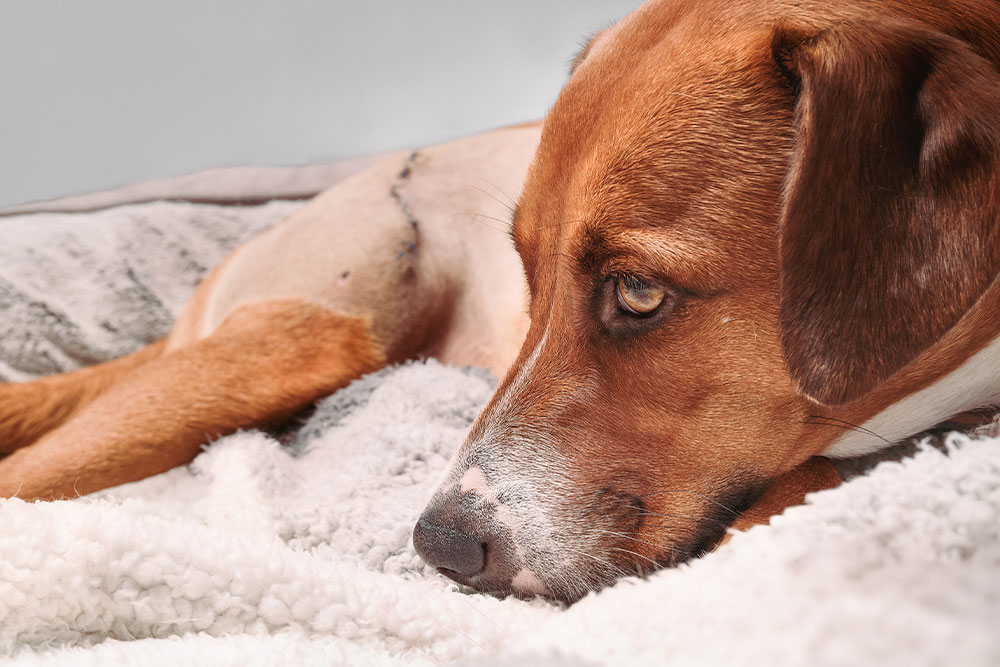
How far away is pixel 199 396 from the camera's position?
2.24m

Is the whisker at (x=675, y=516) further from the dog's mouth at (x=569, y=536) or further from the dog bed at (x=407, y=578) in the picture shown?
the dog bed at (x=407, y=578)

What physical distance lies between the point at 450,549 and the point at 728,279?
2.06 feet

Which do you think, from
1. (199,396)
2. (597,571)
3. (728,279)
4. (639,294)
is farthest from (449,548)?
(199,396)

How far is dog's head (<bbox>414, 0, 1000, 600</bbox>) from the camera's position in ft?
3.60

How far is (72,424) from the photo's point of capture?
7.30ft

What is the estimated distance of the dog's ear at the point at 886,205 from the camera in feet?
3.42

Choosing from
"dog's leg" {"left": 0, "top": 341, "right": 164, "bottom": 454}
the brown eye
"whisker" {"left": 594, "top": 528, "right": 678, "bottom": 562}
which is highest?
the brown eye

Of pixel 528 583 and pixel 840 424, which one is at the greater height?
pixel 840 424

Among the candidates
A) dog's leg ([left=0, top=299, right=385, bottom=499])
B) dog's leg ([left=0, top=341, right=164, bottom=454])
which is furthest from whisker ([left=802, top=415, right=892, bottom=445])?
dog's leg ([left=0, top=341, right=164, bottom=454])

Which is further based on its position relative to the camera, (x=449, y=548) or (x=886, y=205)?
(x=449, y=548)

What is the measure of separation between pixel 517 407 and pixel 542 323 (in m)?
0.17

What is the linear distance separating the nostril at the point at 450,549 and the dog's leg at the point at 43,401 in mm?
1720

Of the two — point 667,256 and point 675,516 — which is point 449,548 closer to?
point 675,516

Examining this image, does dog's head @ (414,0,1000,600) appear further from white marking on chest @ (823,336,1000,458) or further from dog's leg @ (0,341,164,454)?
dog's leg @ (0,341,164,454)
